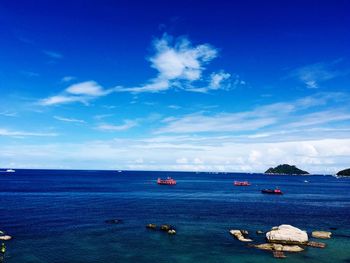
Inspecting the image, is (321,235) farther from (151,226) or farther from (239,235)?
(151,226)

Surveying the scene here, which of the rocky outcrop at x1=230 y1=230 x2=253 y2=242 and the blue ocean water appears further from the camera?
the rocky outcrop at x1=230 y1=230 x2=253 y2=242

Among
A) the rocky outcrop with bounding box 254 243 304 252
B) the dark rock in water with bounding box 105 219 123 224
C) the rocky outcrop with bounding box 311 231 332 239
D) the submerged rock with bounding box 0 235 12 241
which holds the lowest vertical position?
the submerged rock with bounding box 0 235 12 241

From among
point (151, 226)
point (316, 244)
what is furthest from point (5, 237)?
point (316, 244)

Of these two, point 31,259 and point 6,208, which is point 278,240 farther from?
point 6,208

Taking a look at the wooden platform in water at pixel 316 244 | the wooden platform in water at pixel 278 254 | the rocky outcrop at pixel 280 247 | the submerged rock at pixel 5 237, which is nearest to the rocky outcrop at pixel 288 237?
the wooden platform in water at pixel 316 244

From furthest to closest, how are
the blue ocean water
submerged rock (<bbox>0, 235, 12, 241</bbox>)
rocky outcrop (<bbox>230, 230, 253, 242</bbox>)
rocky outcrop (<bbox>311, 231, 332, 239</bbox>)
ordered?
rocky outcrop (<bbox>311, 231, 332, 239</bbox>) → rocky outcrop (<bbox>230, 230, 253, 242</bbox>) → submerged rock (<bbox>0, 235, 12, 241</bbox>) → the blue ocean water

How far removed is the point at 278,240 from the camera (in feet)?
202

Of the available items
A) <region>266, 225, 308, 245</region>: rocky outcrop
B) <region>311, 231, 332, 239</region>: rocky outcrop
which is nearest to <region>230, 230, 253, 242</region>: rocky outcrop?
<region>266, 225, 308, 245</region>: rocky outcrop

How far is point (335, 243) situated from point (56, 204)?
8690cm

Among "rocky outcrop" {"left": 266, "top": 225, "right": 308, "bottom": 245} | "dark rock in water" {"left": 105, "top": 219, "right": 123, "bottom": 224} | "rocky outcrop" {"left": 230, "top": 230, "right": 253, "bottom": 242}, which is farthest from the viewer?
"dark rock in water" {"left": 105, "top": 219, "right": 123, "bottom": 224}

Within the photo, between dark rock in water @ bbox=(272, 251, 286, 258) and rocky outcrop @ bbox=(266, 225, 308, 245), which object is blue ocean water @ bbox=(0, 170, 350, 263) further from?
rocky outcrop @ bbox=(266, 225, 308, 245)

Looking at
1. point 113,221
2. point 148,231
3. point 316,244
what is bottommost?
point 148,231

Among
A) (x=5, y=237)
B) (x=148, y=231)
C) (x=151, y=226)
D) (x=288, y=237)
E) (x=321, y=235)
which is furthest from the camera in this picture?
(x=151, y=226)

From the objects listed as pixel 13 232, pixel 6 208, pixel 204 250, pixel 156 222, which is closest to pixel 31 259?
pixel 13 232
